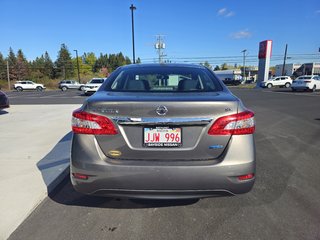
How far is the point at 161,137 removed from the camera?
224cm

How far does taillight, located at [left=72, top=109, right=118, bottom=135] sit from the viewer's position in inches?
88.5

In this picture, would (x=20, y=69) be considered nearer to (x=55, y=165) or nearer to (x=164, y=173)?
(x=55, y=165)

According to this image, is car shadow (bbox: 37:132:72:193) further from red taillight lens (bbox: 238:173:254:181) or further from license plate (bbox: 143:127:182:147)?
red taillight lens (bbox: 238:173:254:181)

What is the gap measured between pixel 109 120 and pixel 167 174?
2.28 ft

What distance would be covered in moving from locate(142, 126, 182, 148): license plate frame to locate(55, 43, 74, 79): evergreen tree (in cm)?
9458

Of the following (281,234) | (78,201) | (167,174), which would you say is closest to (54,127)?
(78,201)

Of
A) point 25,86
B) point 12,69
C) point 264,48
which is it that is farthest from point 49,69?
point 264,48

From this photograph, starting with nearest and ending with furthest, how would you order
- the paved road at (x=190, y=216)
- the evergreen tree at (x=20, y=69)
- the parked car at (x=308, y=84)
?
the paved road at (x=190, y=216), the parked car at (x=308, y=84), the evergreen tree at (x=20, y=69)

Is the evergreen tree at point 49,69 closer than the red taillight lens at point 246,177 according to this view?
No

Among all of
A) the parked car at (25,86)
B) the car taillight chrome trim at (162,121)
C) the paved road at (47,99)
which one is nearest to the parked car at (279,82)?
the paved road at (47,99)

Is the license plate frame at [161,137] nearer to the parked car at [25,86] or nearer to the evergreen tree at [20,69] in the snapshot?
the parked car at [25,86]

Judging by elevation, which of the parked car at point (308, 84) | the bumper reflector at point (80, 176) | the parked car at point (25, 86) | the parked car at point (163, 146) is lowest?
the parked car at point (25, 86)

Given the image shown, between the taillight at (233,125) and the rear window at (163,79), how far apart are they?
1.99ft

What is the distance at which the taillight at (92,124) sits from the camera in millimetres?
2248
